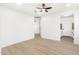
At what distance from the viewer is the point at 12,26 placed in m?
4.78

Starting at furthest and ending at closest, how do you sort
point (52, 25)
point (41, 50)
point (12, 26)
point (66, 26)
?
point (66, 26)
point (52, 25)
point (12, 26)
point (41, 50)

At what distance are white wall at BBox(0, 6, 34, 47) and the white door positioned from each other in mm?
3097

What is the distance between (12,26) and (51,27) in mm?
2833

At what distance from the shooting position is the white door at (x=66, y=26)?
765cm

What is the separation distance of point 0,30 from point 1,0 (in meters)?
3.25

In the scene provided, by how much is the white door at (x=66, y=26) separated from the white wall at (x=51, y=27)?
1.60m

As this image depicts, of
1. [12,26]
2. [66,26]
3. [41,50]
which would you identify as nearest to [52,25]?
[66,26]

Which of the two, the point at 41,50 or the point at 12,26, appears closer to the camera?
the point at 41,50

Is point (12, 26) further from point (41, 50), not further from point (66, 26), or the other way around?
point (66, 26)

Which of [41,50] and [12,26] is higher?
[12,26]

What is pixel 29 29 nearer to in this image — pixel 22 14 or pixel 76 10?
pixel 22 14

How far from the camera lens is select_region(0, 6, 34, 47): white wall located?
13.9 ft

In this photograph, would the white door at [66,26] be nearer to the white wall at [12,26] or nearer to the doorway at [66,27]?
the doorway at [66,27]

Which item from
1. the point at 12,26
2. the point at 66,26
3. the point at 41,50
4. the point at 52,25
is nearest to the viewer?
the point at 41,50
